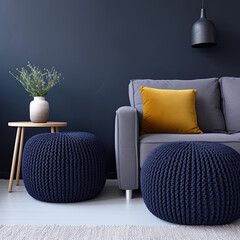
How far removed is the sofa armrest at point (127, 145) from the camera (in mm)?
2156

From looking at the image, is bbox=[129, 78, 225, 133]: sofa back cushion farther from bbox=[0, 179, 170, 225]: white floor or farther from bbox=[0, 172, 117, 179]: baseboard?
bbox=[0, 179, 170, 225]: white floor

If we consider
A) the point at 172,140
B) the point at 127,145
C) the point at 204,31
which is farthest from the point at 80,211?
the point at 204,31

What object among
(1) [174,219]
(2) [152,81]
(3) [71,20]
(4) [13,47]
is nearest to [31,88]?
(4) [13,47]

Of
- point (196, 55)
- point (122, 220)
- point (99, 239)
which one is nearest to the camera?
point (99, 239)

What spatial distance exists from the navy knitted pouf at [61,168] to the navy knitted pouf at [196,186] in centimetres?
56

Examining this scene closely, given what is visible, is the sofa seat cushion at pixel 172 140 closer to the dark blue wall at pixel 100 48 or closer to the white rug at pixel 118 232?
the white rug at pixel 118 232

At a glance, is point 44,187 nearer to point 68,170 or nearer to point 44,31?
point 68,170

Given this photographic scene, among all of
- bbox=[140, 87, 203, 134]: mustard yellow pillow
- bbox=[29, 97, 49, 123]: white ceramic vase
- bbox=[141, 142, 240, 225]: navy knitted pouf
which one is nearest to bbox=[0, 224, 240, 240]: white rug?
bbox=[141, 142, 240, 225]: navy knitted pouf

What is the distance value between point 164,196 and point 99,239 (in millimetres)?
393

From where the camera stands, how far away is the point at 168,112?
2455 millimetres

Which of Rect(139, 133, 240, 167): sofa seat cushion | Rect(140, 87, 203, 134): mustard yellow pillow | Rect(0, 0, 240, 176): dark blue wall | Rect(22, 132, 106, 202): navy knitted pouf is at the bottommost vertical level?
Rect(22, 132, 106, 202): navy knitted pouf

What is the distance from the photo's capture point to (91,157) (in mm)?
2145

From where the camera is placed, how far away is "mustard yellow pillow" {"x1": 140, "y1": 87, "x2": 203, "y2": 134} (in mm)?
2447

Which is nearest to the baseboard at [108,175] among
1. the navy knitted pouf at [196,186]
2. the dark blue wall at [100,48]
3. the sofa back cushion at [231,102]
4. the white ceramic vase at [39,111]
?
the dark blue wall at [100,48]
